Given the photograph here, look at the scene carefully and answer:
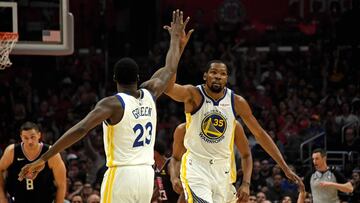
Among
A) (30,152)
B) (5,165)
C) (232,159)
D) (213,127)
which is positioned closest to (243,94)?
(232,159)

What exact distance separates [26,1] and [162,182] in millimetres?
4196

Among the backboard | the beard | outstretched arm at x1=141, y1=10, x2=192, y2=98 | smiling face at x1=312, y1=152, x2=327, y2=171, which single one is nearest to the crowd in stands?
smiling face at x1=312, y1=152, x2=327, y2=171

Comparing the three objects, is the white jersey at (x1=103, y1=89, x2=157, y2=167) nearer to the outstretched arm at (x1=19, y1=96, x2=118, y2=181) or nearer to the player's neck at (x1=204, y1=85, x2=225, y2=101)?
the outstretched arm at (x1=19, y1=96, x2=118, y2=181)

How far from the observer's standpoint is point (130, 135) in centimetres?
666

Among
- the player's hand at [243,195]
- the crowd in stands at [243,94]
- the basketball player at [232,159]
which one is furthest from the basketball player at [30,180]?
the crowd in stands at [243,94]

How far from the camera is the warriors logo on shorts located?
8.56 meters

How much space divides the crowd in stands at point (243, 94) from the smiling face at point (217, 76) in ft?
21.7

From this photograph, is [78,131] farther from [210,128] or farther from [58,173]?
[210,128]

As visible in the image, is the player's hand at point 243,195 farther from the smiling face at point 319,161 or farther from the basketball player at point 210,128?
the smiling face at point 319,161

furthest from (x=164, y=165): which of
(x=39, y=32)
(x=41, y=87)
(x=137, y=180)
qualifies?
(x=41, y=87)

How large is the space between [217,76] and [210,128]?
1.81 ft

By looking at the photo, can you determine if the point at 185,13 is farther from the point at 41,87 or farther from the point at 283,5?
the point at 41,87

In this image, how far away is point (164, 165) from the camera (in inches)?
419

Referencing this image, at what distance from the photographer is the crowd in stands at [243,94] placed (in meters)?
16.6
